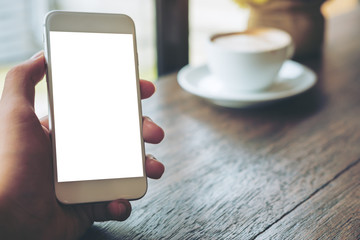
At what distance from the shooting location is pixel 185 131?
0.72m

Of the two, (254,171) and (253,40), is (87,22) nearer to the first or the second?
(254,171)

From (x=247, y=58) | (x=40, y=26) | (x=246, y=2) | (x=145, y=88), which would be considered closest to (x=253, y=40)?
(x=247, y=58)

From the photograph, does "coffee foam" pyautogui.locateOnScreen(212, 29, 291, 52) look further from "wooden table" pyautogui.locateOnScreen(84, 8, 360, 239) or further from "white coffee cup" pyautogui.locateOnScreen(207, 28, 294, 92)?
"wooden table" pyautogui.locateOnScreen(84, 8, 360, 239)

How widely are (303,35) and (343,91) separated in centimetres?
23

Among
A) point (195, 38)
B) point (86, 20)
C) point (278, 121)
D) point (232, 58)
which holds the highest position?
point (86, 20)

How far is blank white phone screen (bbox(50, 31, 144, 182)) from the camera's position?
463 millimetres

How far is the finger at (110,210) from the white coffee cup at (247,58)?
0.40 meters

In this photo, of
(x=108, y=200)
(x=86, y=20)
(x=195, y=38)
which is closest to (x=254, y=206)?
(x=108, y=200)

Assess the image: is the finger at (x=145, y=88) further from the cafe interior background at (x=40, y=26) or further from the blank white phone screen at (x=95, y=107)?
the cafe interior background at (x=40, y=26)

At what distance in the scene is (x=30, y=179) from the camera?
429 millimetres

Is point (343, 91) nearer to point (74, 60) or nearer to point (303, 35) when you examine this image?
point (303, 35)

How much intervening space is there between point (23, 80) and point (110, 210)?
6.9 inches

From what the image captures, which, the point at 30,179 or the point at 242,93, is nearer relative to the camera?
the point at 30,179

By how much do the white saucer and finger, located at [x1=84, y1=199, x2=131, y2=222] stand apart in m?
0.36
